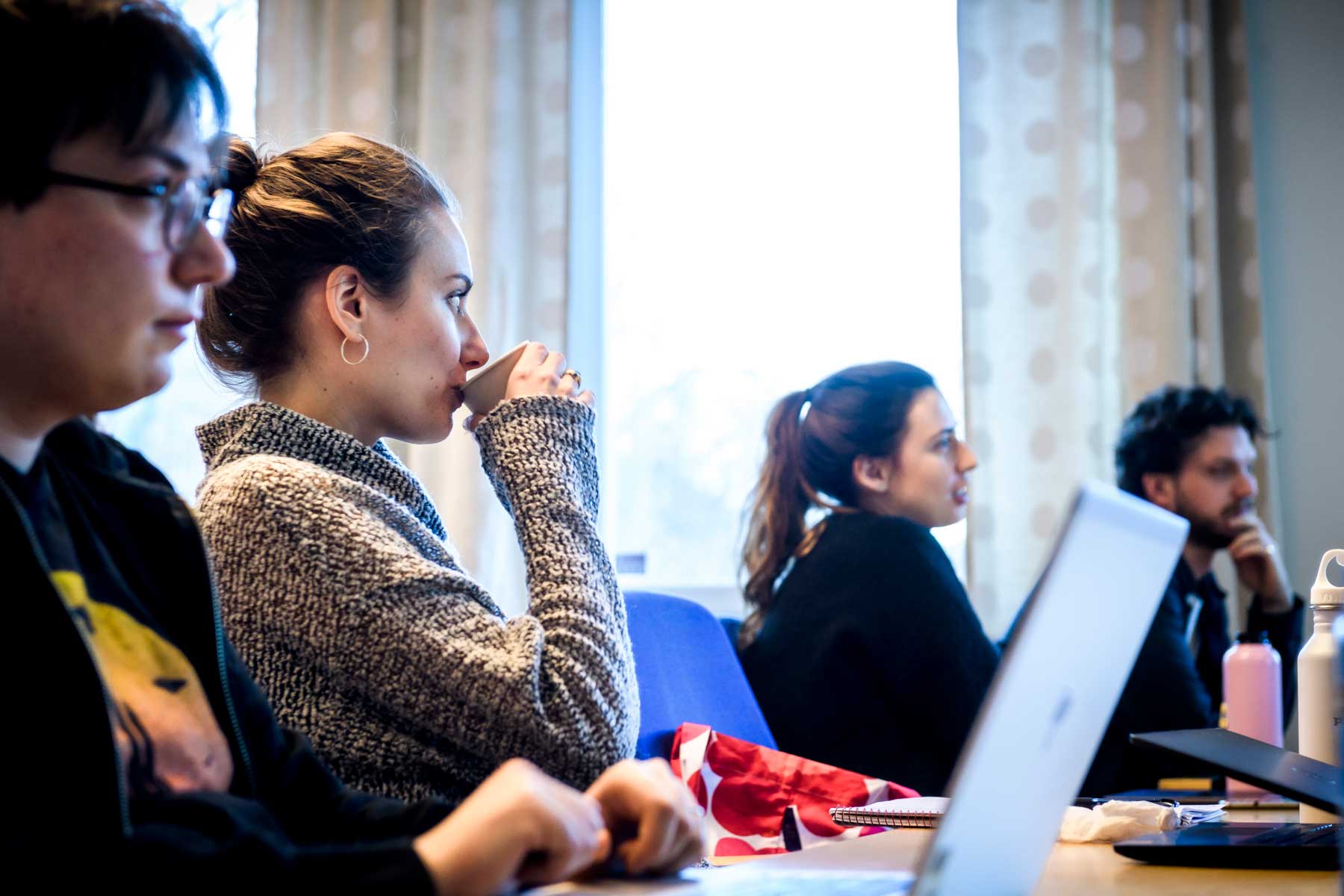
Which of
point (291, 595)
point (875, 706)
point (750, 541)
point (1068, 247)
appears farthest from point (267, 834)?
point (1068, 247)

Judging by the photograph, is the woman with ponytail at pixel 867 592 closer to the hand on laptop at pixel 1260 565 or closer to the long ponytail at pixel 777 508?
the long ponytail at pixel 777 508

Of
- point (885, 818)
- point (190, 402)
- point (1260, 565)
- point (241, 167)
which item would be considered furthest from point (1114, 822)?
point (190, 402)

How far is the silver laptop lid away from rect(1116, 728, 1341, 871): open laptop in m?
0.20

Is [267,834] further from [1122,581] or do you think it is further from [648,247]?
[648,247]

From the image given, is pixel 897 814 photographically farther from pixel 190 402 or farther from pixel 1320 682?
pixel 190 402

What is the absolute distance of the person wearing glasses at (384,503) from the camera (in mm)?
1135

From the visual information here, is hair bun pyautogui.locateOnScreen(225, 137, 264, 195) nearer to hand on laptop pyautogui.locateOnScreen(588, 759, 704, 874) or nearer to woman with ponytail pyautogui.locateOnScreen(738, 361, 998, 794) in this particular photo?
hand on laptop pyautogui.locateOnScreen(588, 759, 704, 874)

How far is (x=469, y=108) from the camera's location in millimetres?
3330

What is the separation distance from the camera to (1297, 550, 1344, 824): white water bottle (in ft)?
4.24

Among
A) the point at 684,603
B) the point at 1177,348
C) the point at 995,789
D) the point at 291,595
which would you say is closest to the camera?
the point at 995,789

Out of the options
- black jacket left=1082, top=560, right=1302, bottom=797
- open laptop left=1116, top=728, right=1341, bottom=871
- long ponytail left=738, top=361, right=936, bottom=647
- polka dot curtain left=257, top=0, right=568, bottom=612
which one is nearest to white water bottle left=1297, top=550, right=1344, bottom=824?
open laptop left=1116, top=728, right=1341, bottom=871

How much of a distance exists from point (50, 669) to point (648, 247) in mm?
2776

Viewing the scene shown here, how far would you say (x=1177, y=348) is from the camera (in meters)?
3.08

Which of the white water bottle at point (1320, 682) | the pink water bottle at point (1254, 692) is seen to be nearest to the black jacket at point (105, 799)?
the white water bottle at point (1320, 682)
